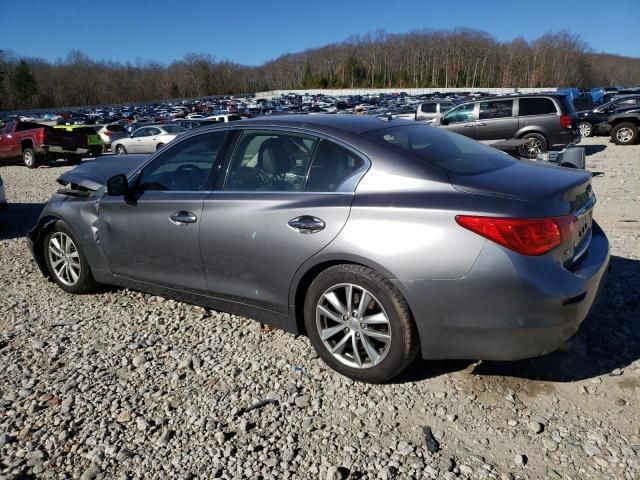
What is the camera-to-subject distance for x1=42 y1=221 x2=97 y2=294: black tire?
441 centimetres

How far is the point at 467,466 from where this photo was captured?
2318 mm

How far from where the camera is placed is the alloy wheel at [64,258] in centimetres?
452

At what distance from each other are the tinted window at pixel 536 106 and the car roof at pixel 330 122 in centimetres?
1111

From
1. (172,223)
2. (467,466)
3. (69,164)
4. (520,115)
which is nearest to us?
(467,466)

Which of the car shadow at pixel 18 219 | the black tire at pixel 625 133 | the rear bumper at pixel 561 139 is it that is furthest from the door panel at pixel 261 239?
the black tire at pixel 625 133

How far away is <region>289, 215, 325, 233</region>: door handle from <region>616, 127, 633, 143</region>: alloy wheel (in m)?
16.8

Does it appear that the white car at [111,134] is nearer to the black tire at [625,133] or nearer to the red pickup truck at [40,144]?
the red pickup truck at [40,144]

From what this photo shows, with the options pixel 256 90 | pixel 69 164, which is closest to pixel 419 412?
pixel 69 164

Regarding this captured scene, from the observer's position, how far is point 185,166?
12.3 feet

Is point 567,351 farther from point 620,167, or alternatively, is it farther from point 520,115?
point 520,115

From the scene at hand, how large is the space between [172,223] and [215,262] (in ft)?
1.59

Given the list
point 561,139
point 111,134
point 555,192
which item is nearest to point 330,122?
point 555,192

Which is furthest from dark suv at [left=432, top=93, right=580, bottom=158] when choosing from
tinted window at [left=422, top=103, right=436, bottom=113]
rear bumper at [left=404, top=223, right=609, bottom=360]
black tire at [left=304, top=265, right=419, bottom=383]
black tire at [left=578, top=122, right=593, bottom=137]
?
black tire at [left=304, top=265, right=419, bottom=383]

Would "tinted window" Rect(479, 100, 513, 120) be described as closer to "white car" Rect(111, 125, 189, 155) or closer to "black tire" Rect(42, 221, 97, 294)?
"white car" Rect(111, 125, 189, 155)
